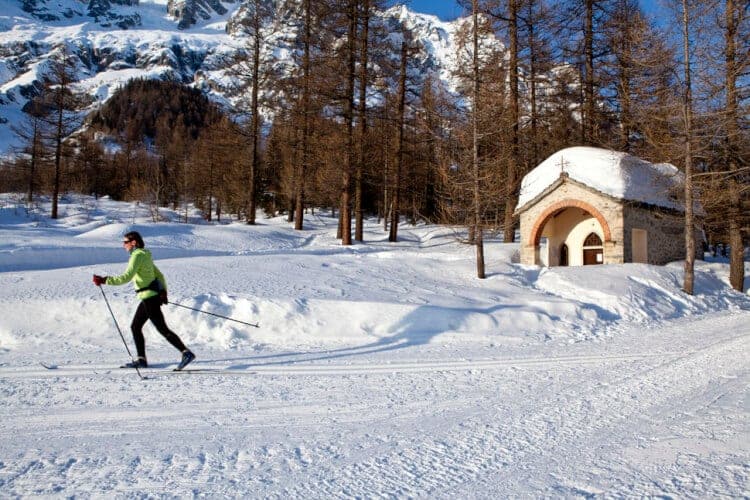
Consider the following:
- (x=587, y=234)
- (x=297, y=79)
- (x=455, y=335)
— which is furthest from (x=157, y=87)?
(x=455, y=335)

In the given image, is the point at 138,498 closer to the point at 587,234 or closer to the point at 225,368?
the point at 225,368

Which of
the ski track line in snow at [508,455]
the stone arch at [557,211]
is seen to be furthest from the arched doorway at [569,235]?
the ski track line in snow at [508,455]

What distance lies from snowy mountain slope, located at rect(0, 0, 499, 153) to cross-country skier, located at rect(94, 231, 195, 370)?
3319 inches

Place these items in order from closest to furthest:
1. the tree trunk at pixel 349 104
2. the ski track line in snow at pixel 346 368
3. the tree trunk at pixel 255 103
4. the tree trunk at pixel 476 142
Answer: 1. the ski track line in snow at pixel 346 368
2. the tree trunk at pixel 476 142
3. the tree trunk at pixel 349 104
4. the tree trunk at pixel 255 103

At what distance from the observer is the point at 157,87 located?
319 feet

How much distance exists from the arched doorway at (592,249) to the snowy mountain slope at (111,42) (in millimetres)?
76839

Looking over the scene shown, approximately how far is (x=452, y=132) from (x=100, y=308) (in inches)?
380

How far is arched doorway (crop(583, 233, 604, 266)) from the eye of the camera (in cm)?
2000

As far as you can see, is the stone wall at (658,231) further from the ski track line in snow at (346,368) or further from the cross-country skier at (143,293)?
the cross-country skier at (143,293)

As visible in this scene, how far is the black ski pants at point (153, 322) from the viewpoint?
20.0ft

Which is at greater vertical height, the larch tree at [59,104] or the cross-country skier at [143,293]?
the larch tree at [59,104]

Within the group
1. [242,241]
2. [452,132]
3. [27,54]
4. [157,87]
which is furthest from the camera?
[27,54]

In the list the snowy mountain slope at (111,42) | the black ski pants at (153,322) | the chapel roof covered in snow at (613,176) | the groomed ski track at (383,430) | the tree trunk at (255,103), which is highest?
the snowy mountain slope at (111,42)

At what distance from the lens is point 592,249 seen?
20.2 metres
